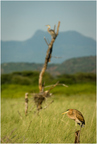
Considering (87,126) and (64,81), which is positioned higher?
(87,126)

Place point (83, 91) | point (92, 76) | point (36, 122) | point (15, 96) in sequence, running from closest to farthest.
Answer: point (36, 122), point (15, 96), point (83, 91), point (92, 76)

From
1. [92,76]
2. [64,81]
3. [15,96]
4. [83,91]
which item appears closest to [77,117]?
[15,96]

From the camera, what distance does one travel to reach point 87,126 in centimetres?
501

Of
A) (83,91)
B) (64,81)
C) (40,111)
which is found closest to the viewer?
(40,111)

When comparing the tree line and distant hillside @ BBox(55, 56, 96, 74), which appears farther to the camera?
distant hillside @ BBox(55, 56, 96, 74)

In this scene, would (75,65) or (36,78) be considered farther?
(75,65)

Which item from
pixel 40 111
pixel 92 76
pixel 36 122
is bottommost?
pixel 92 76

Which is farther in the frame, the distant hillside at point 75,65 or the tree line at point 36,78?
the distant hillside at point 75,65

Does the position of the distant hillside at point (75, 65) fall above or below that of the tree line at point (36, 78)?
below

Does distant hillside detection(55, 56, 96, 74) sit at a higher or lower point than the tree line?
lower

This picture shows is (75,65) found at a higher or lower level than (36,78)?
lower

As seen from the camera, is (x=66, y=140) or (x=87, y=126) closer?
(x=66, y=140)

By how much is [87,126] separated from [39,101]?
262 cm

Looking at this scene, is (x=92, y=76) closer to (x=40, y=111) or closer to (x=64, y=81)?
(x=64, y=81)
